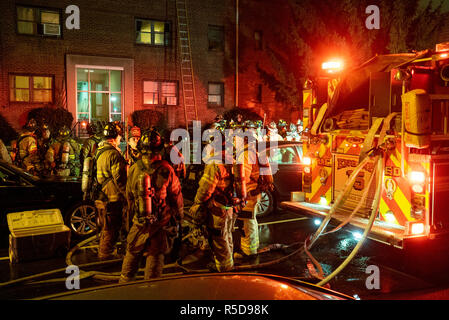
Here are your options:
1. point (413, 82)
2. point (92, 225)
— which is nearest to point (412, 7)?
Result: point (413, 82)

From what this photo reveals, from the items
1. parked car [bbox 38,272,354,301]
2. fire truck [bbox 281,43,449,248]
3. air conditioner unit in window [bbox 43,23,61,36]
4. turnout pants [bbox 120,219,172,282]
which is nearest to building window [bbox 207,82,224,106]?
air conditioner unit in window [bbox 43,23,61,36]

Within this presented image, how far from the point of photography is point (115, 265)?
5766 mm

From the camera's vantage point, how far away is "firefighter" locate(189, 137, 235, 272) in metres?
5.08

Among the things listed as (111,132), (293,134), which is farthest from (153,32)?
(111,132)

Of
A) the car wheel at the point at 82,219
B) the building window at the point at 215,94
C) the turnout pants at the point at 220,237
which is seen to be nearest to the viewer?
the turnout pants at the point at 220,237

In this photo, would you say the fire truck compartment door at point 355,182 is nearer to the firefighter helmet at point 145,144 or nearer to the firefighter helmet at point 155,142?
the firefighter helmet at point 155,142

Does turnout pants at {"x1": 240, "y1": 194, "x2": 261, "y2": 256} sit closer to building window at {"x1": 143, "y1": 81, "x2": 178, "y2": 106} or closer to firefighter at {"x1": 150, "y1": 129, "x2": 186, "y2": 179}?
firefighter at {"x1": 150, "y1": 129, "x2": 186, "y2": 179}

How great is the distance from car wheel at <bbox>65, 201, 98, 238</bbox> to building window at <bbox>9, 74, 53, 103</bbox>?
1392cm

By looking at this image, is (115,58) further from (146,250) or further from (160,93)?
(146,250)

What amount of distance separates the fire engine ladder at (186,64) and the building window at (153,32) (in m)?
0.73

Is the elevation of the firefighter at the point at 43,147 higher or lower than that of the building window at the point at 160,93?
lower

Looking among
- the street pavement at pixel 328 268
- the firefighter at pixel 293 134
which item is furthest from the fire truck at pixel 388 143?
the firefighter at pixel 293 134

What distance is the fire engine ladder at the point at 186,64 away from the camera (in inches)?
840

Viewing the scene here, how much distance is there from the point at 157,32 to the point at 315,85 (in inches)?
638
